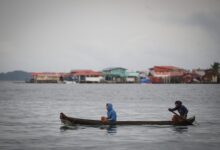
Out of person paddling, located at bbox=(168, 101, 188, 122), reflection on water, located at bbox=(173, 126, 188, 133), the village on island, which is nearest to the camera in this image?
reflection on water, located at bbox=(173, 126, 188, 133)

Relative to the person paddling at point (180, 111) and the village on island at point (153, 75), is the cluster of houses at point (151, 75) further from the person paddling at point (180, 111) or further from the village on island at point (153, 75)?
the person paddling at point (180, 111)

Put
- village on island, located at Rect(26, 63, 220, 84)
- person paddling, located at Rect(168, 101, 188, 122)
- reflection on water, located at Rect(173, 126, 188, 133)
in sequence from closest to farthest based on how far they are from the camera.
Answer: reflection on water, located at Rect(173, 126, 188, 133) → person paddling, located at Rect(168, 101, 188, 122) → village on island, located at Rect(26, 63, 220, 84)

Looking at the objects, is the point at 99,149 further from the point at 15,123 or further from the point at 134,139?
the point at 15,123

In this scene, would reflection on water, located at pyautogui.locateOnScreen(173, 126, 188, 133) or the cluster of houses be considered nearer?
reflection on water, located at pyautogui.locateOnScreen(173, 126, 188, 133)

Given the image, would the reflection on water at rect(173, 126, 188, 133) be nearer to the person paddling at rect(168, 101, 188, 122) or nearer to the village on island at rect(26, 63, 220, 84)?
the person paddling at rect(168, 101, 188, 122)

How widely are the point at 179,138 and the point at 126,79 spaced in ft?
578

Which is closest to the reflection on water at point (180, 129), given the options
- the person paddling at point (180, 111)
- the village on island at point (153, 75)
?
the person paddling at point (180, 111)

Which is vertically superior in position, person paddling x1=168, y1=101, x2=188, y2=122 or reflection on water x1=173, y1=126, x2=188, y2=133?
person paddling x1=168, y1=101, x2=188, y2=122

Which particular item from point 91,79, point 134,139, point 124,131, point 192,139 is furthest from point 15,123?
point 91,79

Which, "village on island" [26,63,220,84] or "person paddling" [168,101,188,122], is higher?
"village on island" [26,63,220,84]

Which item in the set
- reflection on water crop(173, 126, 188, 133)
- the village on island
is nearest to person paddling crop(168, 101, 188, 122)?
reflection on water crop(173, 126, 188, 133)

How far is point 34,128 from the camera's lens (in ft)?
85.9

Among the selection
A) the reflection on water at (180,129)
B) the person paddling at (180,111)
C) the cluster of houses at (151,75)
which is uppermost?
the cluster of houses at (151,75)

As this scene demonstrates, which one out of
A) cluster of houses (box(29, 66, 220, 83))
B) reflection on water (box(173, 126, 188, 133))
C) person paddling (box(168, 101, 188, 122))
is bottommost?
reflection on water (box(173, 126, 188, 133))
